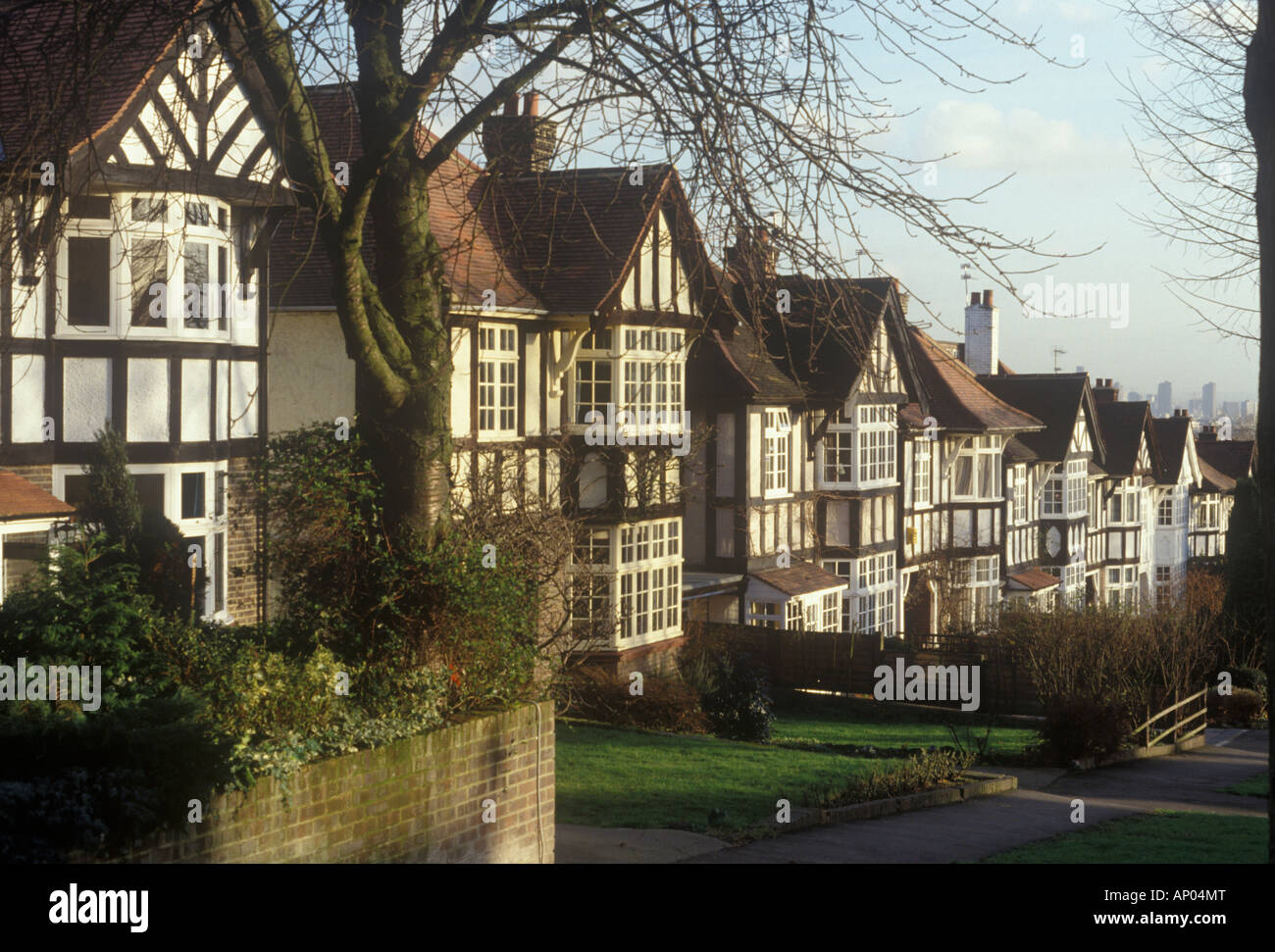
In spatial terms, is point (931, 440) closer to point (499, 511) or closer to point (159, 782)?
point (499, 511)

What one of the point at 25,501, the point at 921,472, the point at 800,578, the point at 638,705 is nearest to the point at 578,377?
the point at 638,705

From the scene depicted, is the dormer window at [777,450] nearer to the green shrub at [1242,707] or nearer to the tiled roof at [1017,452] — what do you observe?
the green shrub at [1242,707]

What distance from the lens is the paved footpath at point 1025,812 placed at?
14578 millimetres

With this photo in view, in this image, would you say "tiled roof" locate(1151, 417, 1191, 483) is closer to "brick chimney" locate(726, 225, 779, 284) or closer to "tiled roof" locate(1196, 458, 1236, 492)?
"tiled roof" locate(1196, 458, 1236, 492)

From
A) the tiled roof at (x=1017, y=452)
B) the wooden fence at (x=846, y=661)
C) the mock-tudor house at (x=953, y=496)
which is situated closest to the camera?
the wooden fence at (x=846, y=661)

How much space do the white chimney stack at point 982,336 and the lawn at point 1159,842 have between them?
39.1m

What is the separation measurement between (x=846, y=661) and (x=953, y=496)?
602 inches

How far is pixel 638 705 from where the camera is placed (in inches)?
1003

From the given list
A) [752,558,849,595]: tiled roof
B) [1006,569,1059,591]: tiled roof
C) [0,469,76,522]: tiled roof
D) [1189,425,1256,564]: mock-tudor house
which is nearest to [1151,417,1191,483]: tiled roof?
[1189,425,1256,564]: mock-tudor house

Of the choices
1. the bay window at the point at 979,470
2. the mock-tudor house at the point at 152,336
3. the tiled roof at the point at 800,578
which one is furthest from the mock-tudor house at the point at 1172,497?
the mock-tudor house at the point at 152,336

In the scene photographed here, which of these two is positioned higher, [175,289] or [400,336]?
[175,289]

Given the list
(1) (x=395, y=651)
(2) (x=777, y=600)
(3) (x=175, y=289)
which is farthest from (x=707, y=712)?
(1) (x=395, y=651)

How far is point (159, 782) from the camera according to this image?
772cm
